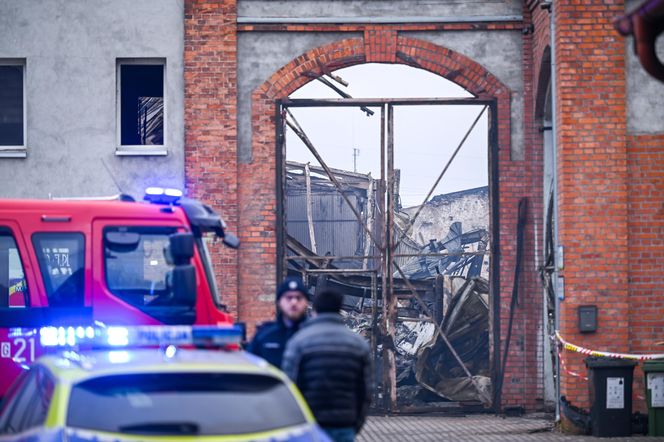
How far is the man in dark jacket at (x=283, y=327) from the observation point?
877 cm

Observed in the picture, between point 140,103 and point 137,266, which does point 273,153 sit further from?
point 137,266

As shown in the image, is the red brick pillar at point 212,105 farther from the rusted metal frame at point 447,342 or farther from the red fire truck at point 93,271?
the red fire truck at point 93,271

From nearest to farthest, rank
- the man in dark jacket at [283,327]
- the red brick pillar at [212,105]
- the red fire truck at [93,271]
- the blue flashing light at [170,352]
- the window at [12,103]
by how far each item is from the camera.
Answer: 1. the blue flashing light at [170,352]
2. the man in dark jacket at [283,327]
3. the red fire truck at [93,271]
4. the red brick pillar at [212,105]
5. the window at [12,103]

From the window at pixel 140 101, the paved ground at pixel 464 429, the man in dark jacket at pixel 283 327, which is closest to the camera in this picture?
the man in dark jacket at pixel 283 327

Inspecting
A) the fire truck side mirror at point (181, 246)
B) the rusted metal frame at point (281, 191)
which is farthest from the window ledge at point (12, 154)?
the fire truck side mirror at point (181, 246)

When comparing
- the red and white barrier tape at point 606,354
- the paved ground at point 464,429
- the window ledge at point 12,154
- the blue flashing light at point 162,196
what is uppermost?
the window ledge at point 12,154

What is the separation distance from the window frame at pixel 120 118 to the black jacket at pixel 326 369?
971 cm

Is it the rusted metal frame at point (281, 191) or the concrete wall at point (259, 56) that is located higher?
the concrete wall at point (259, 56)

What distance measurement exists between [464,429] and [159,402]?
33.1 feet

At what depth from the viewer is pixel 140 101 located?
18.0 meters

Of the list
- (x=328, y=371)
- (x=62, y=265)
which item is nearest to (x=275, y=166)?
(x=62, y=265)

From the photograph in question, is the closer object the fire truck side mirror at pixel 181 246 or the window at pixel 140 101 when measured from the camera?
the fire truck side mirror at pixel 181 246

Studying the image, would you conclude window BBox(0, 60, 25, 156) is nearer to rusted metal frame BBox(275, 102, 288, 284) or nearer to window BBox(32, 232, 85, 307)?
rusted metal frame BBox(275, 102, 288, 284)

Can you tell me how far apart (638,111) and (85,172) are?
7.89 metres
